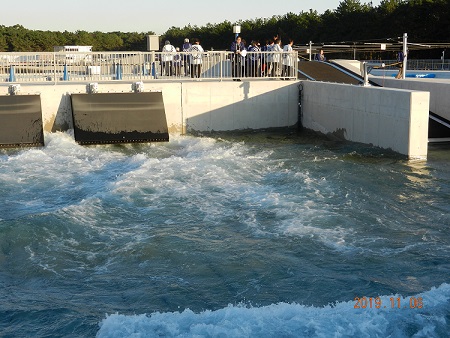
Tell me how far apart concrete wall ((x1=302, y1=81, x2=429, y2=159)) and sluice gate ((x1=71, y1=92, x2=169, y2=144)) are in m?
4.83

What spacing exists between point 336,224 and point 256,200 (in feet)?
6.79

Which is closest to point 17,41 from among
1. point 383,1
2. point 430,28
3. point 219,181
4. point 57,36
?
point 57,36

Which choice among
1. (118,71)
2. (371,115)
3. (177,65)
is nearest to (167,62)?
(177,65)

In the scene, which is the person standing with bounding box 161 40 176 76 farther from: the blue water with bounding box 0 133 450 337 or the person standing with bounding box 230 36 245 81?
the blue water with bounding box 0 133 450 337

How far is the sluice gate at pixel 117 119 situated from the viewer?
1816 cm

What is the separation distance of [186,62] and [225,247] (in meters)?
12.6

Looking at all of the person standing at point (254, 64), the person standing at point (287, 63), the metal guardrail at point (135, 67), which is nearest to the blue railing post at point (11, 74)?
the metal guardrail at point (135, 67)

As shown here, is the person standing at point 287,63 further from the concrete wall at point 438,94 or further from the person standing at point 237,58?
the concrete wall at point 438,94

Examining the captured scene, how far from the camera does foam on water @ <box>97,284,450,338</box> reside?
6.32m

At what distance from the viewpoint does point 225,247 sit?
29.9ft

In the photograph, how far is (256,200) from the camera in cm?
1180

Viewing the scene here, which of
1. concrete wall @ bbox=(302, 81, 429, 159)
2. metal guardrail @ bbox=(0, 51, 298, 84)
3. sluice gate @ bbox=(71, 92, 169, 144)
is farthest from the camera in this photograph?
metal guardrail @ bbox=(0, 51, 298, 84)

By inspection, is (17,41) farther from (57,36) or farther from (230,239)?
(230,239)

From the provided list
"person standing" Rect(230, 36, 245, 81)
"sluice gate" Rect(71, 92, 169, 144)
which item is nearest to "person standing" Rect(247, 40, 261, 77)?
"person standing" Rect(230, 36, 245, 81)
